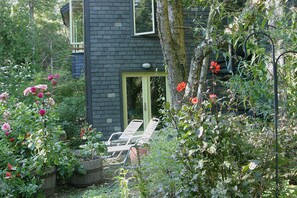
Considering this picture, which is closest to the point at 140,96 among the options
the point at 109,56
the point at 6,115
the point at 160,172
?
the point at 109,56

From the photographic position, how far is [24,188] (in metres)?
3.95

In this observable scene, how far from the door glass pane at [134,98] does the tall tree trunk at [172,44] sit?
125 inches

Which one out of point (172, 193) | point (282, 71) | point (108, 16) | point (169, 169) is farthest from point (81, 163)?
point (108, 16)

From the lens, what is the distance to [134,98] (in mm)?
9008

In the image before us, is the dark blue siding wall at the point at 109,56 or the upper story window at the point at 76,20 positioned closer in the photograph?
the dark blue siding wall at the point at 109,56

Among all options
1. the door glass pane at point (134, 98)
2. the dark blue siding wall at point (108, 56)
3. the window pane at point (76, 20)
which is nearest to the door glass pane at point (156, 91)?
the door glass pane at point (134, 98)

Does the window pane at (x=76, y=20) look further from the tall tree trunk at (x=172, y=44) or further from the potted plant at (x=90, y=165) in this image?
the potted plant at (x=90, y=165)

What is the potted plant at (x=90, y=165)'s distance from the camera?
194 inches

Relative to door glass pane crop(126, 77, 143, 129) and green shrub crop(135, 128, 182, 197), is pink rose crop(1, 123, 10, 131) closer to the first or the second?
green shrub crop(135, 128, 182, 197)

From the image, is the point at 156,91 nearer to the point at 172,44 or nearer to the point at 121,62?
the point at 121,62

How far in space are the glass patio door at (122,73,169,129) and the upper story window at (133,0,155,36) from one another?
1175 mm

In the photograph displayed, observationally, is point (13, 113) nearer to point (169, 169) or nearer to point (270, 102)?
point (169, 169)

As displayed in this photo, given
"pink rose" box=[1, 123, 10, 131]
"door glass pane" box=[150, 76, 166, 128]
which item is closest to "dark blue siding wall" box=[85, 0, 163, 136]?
"door glass pane" box=[150, 76, 166, 128]

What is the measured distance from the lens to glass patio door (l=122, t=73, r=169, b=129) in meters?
8.95
